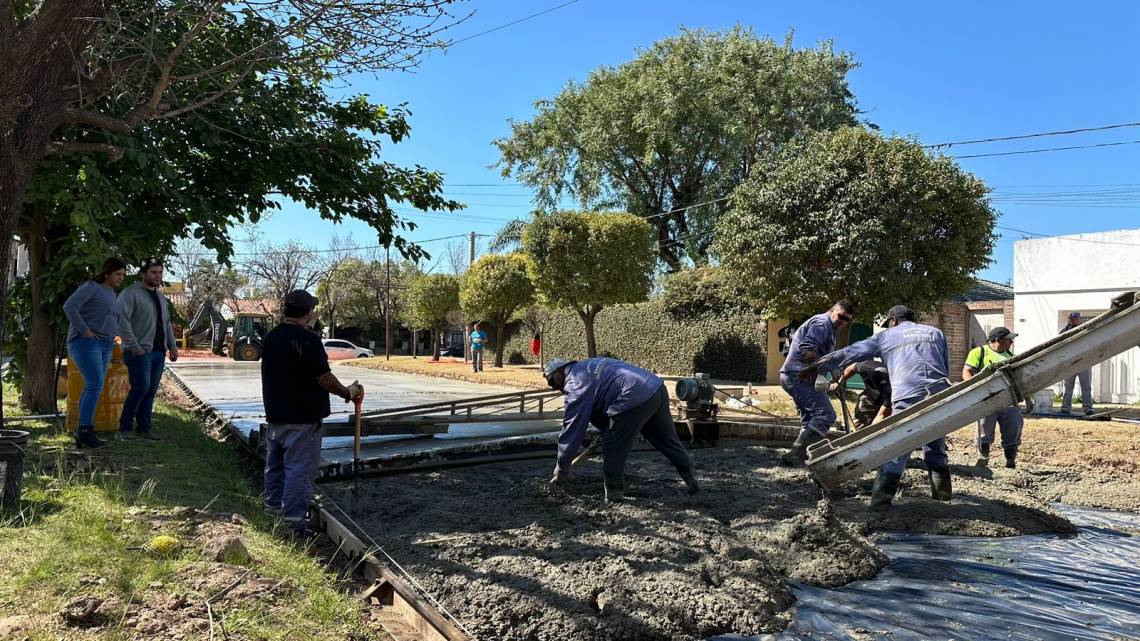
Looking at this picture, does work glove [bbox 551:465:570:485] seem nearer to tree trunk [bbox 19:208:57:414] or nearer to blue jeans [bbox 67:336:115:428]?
blue jeans [bbox 67:336:115:428]

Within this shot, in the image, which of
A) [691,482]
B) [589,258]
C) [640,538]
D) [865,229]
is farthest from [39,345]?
[589,258]

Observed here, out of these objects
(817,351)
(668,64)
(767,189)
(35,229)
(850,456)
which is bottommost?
(850,456)

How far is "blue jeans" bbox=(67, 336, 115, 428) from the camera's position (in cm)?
618

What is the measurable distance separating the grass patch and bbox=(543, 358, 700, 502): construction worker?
6.25ft

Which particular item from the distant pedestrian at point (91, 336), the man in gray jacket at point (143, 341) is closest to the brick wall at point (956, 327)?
the man in gray jacket at point (143, 341)

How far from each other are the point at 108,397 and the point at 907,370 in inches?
271

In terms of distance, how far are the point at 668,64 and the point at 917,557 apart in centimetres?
2483

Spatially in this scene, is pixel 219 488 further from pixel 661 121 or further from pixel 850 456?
pixel 661 121

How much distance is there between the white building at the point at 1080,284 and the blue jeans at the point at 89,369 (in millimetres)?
16543

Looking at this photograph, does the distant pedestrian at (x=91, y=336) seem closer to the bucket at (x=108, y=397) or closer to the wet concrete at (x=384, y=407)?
the bucket at (x=108, y=397)

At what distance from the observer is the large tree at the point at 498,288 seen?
92.9ft

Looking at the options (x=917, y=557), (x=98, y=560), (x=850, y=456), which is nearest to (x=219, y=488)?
(x=98, y=560)

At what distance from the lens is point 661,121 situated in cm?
2666

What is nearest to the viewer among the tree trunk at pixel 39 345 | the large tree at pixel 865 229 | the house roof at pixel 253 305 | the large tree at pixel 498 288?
the tree trunk at pixel 39 345
